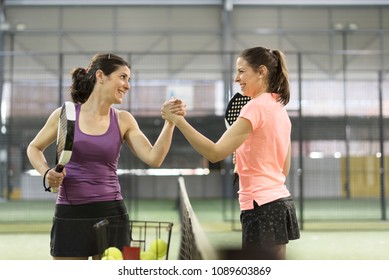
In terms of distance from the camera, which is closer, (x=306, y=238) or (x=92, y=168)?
(x=92, y=168)

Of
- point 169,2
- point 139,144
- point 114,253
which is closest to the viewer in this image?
point 114,253

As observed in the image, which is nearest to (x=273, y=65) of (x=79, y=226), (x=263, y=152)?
(x=263, y=152)

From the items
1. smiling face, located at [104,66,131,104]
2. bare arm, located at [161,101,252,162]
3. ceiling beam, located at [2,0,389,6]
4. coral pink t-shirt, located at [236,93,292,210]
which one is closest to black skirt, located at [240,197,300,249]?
coral pink t-shirt, located at [236,93,292,210]

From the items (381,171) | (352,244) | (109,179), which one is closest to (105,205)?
(109,179)

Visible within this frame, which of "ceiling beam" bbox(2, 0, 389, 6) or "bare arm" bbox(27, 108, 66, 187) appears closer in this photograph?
"bare arm" bbox(27, 108, 66, 187)

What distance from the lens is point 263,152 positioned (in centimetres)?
104

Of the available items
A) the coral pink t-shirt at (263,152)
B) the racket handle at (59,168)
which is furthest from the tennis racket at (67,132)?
the coral pink t-shirt at (263,152)

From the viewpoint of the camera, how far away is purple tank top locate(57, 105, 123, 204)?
3.61 ft

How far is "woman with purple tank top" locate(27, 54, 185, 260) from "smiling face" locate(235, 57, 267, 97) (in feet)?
0.57

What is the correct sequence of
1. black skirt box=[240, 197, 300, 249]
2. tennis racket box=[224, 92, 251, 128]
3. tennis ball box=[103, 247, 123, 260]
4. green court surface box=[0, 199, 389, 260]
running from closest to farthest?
1. tennis ball box=[103, 247, 123, 260]
2. black skirt box=[240, 197, 300, 249]
3. tennis racket box=[224, 92, 251, 128]
4. green court surface box=[0, 199, 389, 260]

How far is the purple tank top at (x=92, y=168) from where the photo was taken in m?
1.10

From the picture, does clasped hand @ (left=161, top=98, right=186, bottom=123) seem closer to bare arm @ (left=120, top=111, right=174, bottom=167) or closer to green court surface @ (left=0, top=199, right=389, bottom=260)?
bare arm @ (left=120, top=111, right=174, bottom=167)

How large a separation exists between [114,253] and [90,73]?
41 centimetres

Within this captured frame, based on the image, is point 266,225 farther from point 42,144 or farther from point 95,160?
point 42,144
